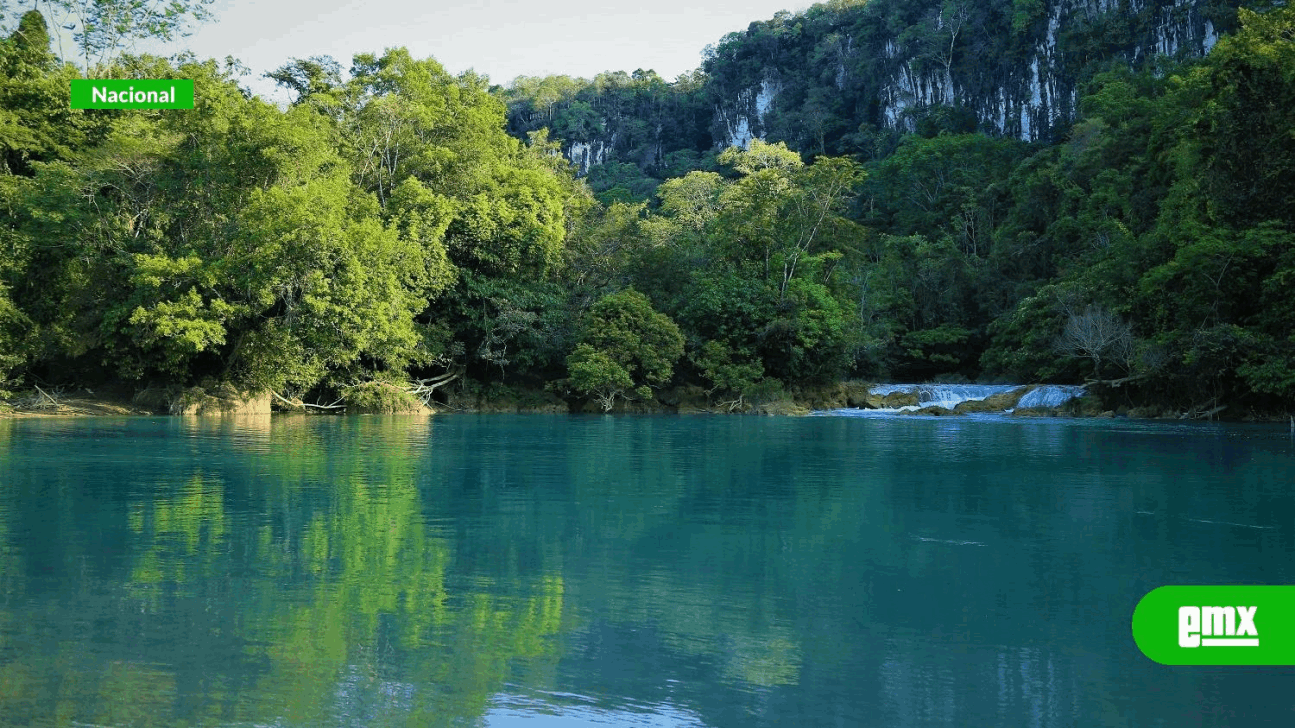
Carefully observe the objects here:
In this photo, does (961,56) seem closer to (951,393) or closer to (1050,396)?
(951,393)

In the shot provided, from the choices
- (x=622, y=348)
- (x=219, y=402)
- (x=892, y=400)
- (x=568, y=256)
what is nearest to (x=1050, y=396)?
(x=892, y=400)

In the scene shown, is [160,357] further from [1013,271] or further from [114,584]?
[1013,271]

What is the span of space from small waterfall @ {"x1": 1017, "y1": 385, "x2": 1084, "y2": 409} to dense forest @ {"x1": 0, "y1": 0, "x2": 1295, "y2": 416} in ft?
3.44

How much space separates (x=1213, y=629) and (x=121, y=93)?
32.5 metres

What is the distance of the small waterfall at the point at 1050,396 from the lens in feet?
116

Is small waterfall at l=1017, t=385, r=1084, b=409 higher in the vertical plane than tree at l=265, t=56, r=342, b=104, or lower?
lower

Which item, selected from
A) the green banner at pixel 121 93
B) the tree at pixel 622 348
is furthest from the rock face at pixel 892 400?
the green banner at pixel 121 93

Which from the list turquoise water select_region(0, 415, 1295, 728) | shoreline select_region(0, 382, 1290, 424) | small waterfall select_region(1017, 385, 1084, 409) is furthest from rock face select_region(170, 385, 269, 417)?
small waterfall select_region(1017, 385, 1084, 409)

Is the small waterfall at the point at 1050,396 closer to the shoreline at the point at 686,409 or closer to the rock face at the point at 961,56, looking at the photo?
the shoreline at the point at 686,409

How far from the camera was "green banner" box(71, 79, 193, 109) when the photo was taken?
29656mm

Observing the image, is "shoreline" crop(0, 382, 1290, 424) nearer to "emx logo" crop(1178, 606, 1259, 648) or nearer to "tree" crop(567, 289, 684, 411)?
"tree" crop(567, 289, 684, 411)

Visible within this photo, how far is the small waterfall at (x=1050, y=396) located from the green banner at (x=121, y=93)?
29.3 meters

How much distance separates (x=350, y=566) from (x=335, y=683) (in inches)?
120

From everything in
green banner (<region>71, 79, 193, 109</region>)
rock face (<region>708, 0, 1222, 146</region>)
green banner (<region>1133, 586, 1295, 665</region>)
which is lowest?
green banner (<region>1133, 586, 1295, 665</region>)
